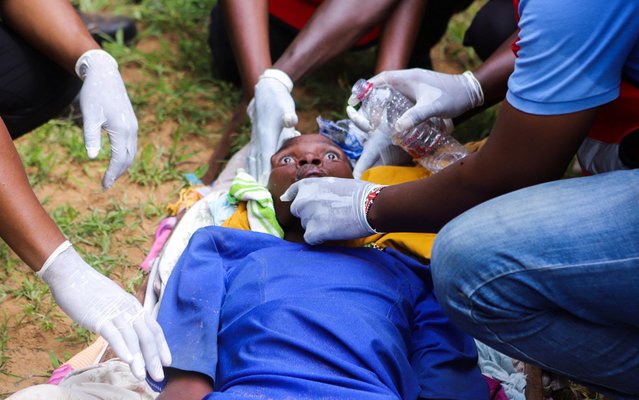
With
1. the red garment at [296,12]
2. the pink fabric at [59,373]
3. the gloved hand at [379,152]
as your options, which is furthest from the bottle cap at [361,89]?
the pink fabric at [59,373]

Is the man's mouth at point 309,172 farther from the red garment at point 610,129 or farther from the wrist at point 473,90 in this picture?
the red garment at point 610,129

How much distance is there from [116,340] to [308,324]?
452mm

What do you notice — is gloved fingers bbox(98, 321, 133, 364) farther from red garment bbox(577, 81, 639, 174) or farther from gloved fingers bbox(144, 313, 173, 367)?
red garment bbox(577, 81, 639, 174)

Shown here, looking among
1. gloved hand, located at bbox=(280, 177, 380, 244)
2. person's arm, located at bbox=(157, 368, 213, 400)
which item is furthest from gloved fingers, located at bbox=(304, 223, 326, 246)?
person's arm, located at bbox=(157, 368, 213, 400)

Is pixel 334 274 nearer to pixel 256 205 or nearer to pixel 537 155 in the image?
pixel 256 205

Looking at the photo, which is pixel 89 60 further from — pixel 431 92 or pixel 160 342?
pixel 431 92

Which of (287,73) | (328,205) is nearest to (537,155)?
(328,205)

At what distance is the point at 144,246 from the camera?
103 inches

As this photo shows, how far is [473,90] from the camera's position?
2.37 metres

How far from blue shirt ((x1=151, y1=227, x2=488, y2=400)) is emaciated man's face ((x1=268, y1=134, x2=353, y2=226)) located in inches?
8.4

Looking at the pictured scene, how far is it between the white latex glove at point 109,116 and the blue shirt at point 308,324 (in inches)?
11.9

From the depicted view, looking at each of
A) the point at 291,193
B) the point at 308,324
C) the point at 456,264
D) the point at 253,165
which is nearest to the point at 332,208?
the point at 291,193

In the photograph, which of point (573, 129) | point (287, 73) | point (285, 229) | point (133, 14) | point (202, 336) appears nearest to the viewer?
point (573, 129)

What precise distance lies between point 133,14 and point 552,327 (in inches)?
115
